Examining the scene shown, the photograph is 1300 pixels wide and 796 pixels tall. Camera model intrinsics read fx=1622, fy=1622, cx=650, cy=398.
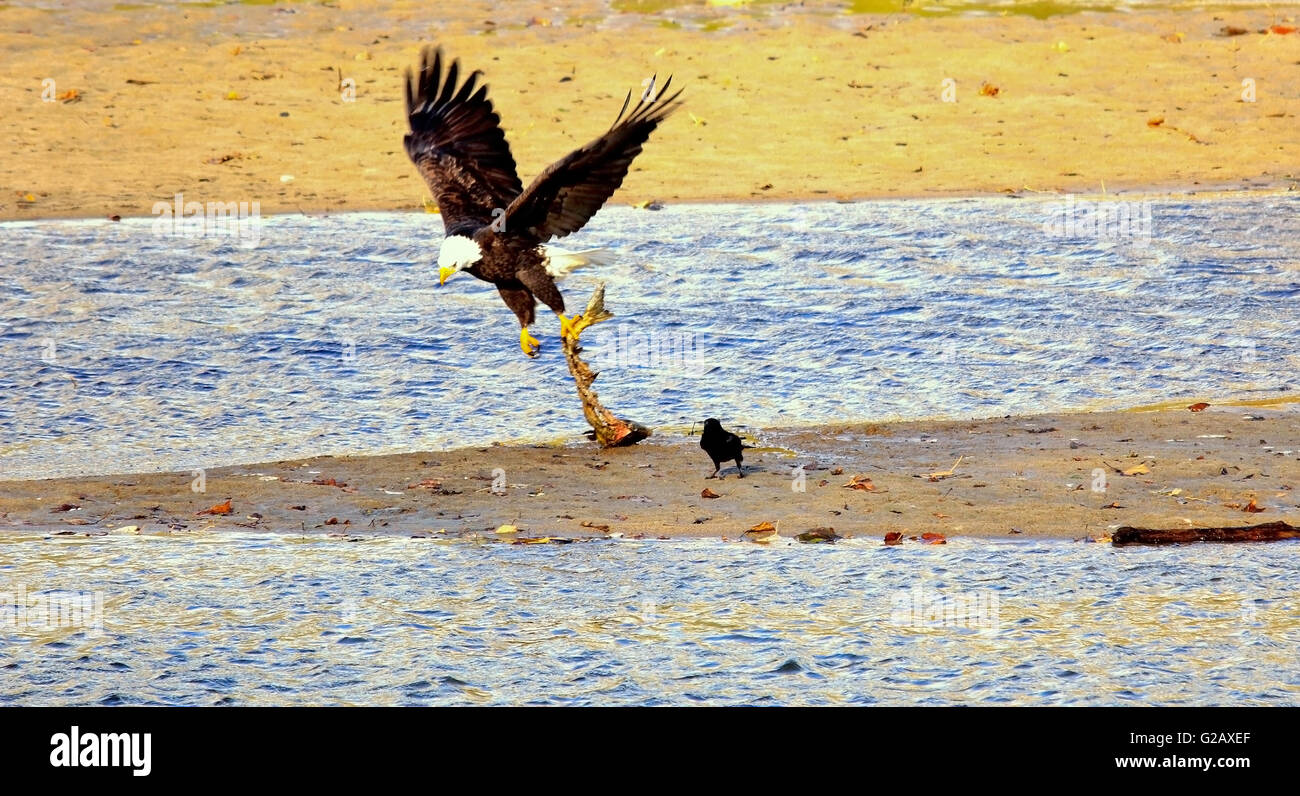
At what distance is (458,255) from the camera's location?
8.14m

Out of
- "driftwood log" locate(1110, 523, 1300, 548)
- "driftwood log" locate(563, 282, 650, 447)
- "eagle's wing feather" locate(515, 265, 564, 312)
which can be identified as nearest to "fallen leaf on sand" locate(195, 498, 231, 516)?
"driftwood log" locate(563, 282, 650, 447)

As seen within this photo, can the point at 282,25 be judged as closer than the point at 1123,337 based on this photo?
No

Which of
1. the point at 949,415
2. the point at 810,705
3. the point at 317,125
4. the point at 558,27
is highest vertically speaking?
the point at 558,27

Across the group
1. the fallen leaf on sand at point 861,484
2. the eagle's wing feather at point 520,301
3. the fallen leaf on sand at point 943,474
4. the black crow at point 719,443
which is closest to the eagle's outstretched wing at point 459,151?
the eagle's wing feather at point 520,301

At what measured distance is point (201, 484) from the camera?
708 cm

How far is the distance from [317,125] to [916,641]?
10767 mm

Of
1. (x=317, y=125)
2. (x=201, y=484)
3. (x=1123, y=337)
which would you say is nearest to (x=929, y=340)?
(x=1123, y=337)

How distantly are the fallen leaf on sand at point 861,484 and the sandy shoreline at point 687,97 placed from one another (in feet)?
20.2

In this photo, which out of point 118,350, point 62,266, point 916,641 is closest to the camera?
point 916,641

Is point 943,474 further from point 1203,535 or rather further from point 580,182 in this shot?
point 580,182

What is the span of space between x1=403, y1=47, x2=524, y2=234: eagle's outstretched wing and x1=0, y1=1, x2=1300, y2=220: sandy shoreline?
11.6 feet

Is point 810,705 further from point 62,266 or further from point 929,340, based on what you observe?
point 62,266

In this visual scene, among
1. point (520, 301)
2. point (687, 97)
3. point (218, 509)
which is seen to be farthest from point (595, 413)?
point (687, 97)

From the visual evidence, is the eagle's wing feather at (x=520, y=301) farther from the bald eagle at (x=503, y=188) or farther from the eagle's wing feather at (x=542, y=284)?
the eagle's wing feather at (x=542, y=284)
